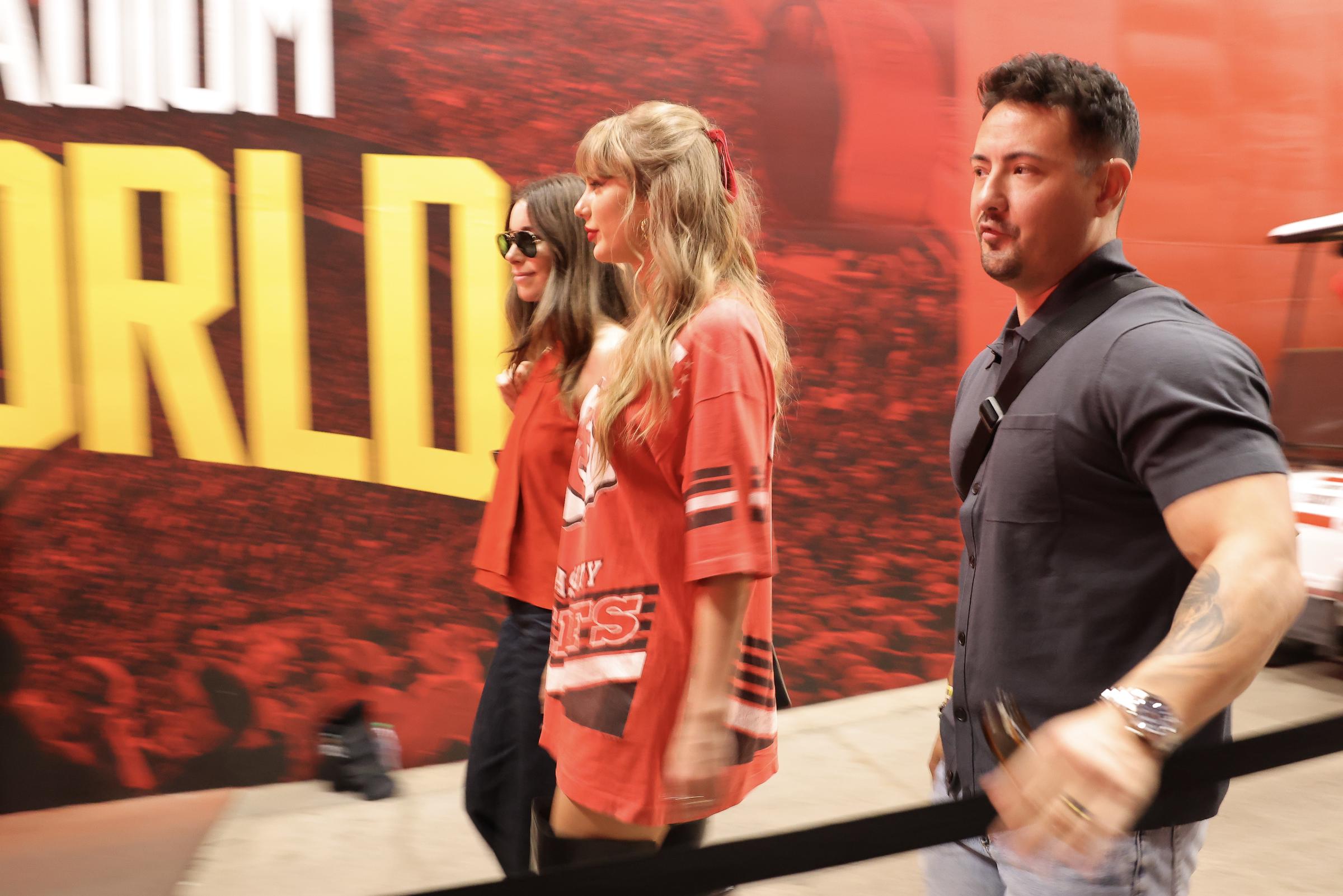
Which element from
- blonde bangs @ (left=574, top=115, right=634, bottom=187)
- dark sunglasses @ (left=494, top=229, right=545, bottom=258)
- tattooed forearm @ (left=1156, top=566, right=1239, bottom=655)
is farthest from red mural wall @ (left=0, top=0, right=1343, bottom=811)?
tattooed forearm @ (left=1156, top=566, right=1239, bottom=655)

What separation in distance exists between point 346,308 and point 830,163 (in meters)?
2.11

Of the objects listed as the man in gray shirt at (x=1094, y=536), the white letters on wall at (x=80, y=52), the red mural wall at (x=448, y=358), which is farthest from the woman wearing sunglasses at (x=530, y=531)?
the white letters on wall at (x=80, y=52)

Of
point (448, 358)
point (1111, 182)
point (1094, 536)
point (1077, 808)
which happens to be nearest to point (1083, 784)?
point (1077, 808)

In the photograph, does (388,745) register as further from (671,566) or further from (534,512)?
(671,566)

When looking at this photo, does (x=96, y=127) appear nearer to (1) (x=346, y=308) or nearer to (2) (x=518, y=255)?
(1) (x=346, y=308)

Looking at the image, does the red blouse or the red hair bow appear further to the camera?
the red blouse

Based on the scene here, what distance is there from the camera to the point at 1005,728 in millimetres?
1352

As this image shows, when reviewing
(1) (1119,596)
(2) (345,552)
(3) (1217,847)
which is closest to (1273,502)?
(1) (1119,596)

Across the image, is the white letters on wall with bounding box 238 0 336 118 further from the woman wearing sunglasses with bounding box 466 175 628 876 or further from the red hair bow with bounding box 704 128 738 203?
the red hair bow with bounding box 704 128 738 203

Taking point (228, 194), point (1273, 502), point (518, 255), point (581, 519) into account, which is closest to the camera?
point (1273, 502)

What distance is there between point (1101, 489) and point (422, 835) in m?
2.91

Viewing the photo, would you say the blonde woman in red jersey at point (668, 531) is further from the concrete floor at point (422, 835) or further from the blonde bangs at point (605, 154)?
the concrete floor at point (422, 835)

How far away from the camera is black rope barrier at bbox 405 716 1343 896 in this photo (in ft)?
3.85

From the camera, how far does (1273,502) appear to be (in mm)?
1136
